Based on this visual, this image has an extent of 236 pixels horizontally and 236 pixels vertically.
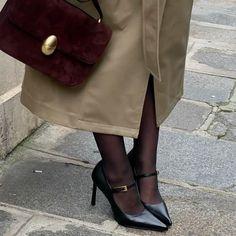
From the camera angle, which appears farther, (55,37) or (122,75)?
(122,75)

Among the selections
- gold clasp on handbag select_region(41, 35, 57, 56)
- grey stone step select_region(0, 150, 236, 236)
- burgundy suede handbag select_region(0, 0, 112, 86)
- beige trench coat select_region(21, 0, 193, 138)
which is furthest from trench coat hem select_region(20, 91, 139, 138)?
grey stone step select_region(0, 150, 236, 236)

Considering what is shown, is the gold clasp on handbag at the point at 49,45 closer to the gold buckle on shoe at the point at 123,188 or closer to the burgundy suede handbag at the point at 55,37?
the burgundy suede handbag at the point at 55,37

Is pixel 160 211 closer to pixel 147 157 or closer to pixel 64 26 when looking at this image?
pixel 147 157

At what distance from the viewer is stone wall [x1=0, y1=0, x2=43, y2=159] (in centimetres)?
334

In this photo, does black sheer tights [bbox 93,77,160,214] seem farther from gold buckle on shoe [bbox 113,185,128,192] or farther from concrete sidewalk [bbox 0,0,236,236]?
concrete sidewalk [bbox 0,0,236,236]

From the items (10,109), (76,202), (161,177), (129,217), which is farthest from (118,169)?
(10,109)

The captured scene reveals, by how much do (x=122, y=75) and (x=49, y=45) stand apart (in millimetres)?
319

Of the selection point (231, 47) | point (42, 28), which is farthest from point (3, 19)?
point (231, 47)

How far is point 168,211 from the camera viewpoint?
2.96 metres

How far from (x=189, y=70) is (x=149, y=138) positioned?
2.29 metres

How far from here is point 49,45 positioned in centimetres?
238

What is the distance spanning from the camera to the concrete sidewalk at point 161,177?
2.81 meters

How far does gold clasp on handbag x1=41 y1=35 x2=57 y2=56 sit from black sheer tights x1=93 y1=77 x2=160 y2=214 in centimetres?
44

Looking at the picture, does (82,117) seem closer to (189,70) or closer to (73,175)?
(73,175)
